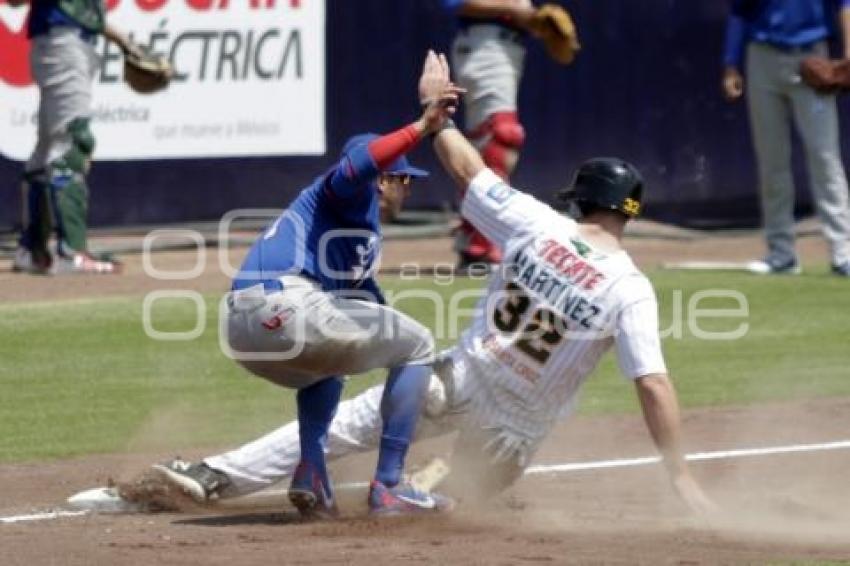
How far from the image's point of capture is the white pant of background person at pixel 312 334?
742 centimetres

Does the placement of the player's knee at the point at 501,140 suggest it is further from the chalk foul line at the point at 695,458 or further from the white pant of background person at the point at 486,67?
the chalk foul line at the point at 695,458

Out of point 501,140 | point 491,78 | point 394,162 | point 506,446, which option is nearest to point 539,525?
point 506,446

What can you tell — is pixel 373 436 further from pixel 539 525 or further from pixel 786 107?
pixel 786 107

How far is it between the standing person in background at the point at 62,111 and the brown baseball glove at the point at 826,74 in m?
4.39

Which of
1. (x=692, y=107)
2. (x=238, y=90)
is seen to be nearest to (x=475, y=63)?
(x=238, y=90)

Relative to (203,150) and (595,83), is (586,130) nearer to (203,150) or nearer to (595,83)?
(595,83)

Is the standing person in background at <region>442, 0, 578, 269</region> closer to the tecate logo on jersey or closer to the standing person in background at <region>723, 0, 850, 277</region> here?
the standing person in background at <region>723, 0, 850, 277</region>

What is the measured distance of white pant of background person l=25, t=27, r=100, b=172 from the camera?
42.9 feet

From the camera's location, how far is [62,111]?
13.2m

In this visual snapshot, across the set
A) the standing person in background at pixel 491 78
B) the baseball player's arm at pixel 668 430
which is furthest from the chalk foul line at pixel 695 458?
the standing person in background at pixel 491 78

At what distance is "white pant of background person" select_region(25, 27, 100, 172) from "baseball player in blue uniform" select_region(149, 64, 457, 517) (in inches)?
228

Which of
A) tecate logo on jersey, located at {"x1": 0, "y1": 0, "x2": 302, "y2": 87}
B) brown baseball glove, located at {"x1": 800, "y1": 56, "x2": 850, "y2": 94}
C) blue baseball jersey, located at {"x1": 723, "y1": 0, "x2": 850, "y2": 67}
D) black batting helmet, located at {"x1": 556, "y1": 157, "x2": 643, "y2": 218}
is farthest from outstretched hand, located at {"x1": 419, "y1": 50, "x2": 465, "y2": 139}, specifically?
tecate logo on jersey, located at {"x1": 0, "y1": 0, "x2": 302, "y2": 87}

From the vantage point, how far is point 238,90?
1495 centimetres

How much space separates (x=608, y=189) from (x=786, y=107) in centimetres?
635
